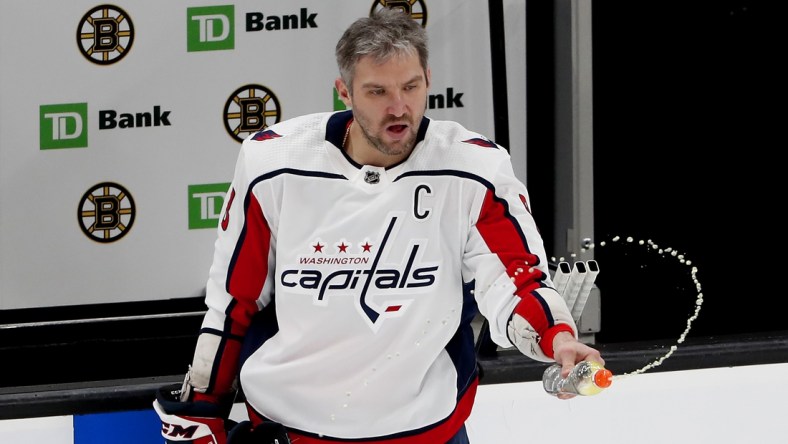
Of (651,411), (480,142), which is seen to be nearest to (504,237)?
(480,142)

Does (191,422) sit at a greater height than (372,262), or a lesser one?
lesser

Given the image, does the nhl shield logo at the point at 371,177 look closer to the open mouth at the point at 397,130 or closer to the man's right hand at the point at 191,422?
the open mouth at the point at 397,130

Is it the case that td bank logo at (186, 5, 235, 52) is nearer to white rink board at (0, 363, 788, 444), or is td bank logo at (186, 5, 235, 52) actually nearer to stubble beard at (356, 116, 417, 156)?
white rink board at (0, 363, 788, 444)

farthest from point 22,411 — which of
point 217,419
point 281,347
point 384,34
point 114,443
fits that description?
point 384,34

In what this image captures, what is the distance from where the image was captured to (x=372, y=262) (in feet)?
6.20

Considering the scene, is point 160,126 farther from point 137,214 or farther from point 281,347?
point 281,347

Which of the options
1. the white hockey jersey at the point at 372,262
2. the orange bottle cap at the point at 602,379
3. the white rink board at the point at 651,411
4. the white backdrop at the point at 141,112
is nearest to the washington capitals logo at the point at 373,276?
the white hockey jersey at the point at 372,262

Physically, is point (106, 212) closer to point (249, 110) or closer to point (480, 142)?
point (249, 110)

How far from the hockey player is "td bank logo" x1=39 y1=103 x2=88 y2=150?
1.19 m

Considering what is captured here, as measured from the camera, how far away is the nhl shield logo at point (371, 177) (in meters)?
1.88

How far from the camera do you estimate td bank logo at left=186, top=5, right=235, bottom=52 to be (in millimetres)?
3023

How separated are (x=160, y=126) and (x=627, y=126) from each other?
118 cm

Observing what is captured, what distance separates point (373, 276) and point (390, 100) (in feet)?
Answer: 0.91

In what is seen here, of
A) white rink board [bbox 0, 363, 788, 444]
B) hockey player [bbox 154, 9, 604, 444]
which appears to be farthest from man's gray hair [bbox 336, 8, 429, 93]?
white rink board [bbox 0, 363, 788, 444]
